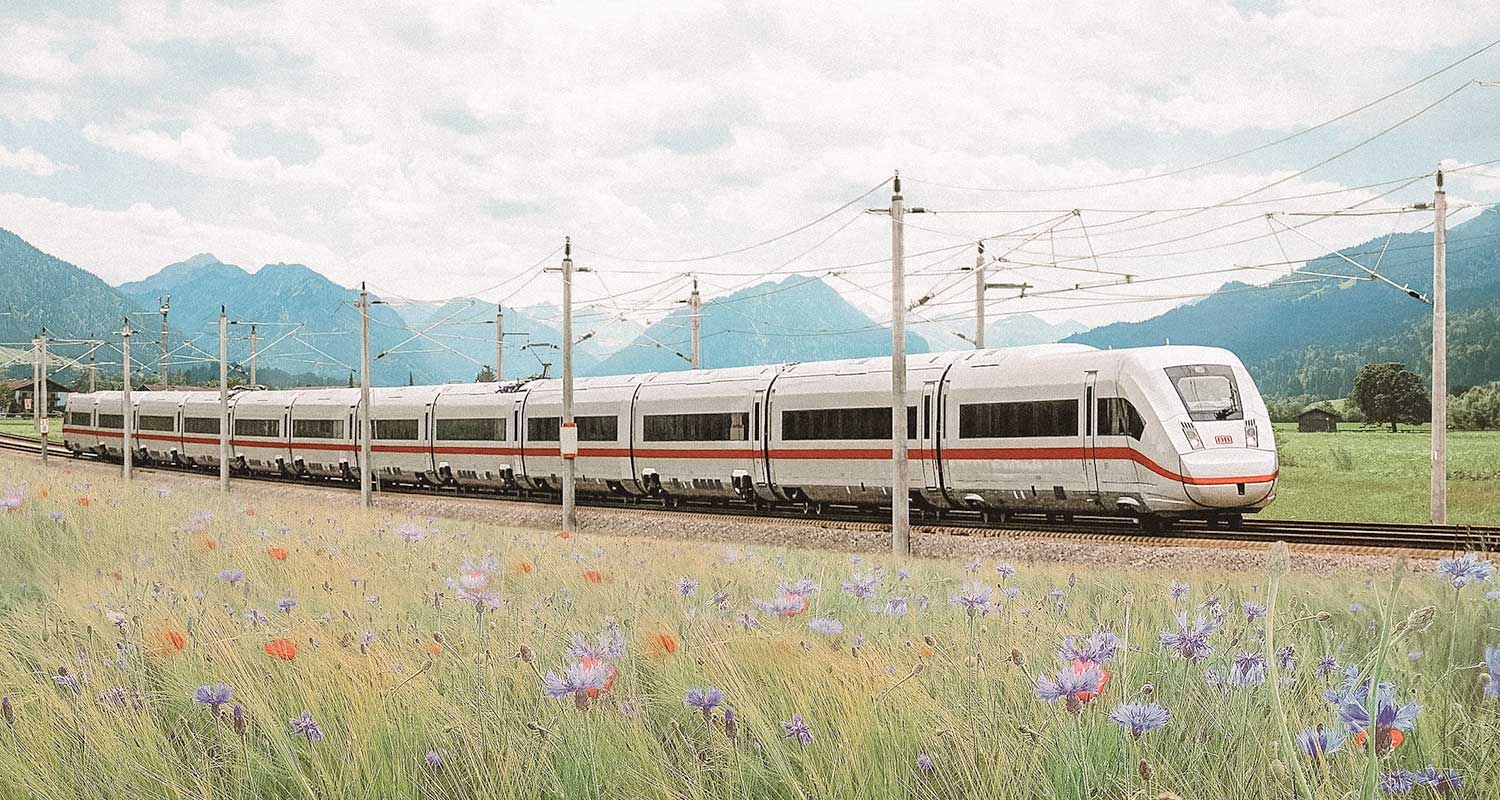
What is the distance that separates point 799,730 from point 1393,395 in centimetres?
8986

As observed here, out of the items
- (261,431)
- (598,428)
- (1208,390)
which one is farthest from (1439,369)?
(261,431)

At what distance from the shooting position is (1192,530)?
73.7 feet

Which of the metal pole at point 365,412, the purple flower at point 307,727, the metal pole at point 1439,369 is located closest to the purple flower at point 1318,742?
the purple flower at point 307,727

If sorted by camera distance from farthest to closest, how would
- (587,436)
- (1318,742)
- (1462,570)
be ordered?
(587,436) → (1462,570) → (1318,742)

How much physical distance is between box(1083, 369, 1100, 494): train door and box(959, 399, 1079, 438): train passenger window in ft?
0.70

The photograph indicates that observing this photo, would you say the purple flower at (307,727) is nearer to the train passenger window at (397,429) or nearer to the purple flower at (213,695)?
the purple flower at (213,695)

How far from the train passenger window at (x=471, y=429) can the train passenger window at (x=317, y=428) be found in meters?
7.11

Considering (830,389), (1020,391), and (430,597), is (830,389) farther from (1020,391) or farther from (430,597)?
(430,597)

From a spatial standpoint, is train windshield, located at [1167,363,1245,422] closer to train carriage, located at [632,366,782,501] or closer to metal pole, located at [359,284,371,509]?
train carriage, located at [632,366,782,501]

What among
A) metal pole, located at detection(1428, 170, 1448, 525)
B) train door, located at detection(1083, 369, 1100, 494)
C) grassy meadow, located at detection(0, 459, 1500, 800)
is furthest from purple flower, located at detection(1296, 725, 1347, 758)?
metal pole, located at detection(1428, 170, 1448, 525)

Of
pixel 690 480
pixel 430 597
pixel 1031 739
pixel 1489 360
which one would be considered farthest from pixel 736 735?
pixel 1489 360

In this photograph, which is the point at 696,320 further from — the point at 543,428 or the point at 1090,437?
the point at 1090,437

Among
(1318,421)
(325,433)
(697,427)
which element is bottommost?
(1318,421)

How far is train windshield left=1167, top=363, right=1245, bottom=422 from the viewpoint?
2112 cm
